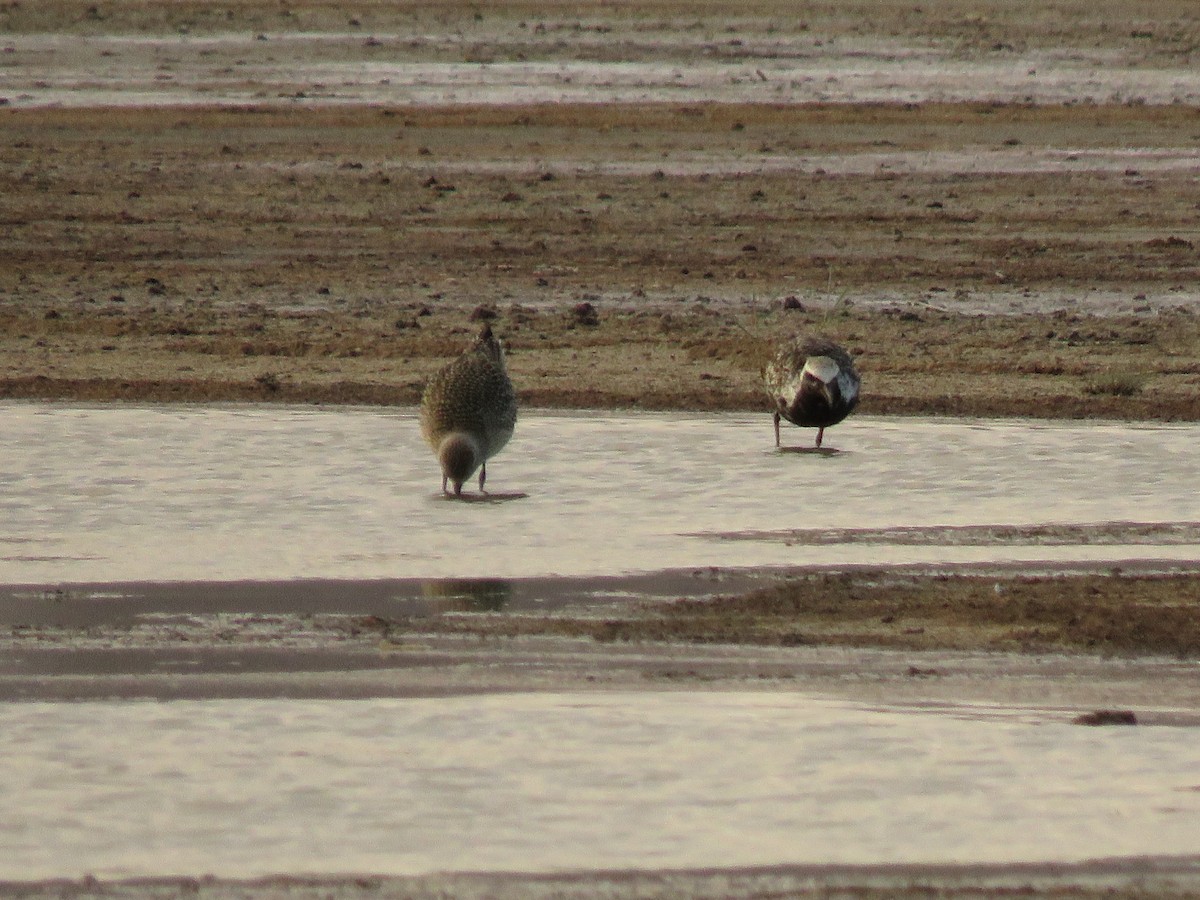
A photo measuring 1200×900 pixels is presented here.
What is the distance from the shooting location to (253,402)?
40.2ft

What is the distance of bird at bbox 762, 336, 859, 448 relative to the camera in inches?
401

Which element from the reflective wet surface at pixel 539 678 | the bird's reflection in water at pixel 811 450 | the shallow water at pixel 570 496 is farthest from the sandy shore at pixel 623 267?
the bird's reflection in water at pixel 811 450

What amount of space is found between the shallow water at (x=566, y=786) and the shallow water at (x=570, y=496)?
6.16 ft

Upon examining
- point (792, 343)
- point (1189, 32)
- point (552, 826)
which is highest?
point (1189, 32)

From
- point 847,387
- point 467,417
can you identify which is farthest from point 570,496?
point 847,387

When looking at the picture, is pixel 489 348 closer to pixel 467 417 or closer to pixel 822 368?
pixel 467 417

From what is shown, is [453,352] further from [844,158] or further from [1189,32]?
[1189,32]

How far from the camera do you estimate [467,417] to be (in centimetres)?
941

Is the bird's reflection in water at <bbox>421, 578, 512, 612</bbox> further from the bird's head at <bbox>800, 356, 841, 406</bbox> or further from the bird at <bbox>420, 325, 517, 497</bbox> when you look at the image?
the bird's head at <bbox>800, 356, 841, 406</bbox>

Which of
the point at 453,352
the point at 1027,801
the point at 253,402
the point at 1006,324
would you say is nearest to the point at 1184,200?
the point at 1006,324

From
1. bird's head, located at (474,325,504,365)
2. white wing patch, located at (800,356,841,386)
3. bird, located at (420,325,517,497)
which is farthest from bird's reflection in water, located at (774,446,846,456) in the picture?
bird, located at (420,325,517,497)

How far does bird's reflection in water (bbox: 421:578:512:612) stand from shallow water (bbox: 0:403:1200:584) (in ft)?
0.40

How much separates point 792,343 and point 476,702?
15.0 feet

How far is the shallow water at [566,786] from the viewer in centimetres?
520
